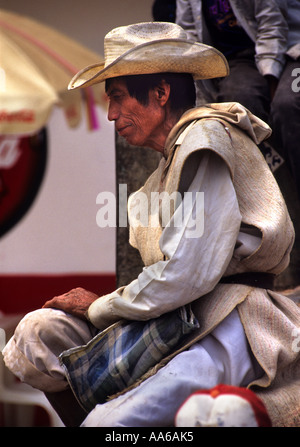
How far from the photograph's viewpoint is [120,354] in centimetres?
225

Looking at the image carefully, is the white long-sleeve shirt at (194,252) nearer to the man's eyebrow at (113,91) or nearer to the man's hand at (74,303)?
the man's hand at (74,303)

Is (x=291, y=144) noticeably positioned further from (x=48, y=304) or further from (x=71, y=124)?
(x=71, y=124)

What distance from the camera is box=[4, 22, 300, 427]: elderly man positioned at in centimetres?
217

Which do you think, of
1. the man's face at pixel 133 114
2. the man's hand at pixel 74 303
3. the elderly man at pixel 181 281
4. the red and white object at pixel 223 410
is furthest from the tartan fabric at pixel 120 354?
the man's face at pixel 133 114

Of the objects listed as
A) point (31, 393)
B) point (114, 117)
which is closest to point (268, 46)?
point (114, 117)

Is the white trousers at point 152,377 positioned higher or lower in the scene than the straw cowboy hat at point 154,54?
lower

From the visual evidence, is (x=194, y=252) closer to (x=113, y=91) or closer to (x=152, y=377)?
(x=152, y=377)

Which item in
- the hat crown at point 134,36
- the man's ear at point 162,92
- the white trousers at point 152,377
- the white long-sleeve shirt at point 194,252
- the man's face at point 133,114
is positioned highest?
the hat crown at point 134,36

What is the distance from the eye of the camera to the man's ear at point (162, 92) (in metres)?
2.51

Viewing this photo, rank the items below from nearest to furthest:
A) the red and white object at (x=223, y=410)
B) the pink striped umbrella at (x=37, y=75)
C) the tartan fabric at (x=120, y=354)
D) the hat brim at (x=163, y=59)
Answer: the red and white object at (x=223, y=410) < the tartan fabric at (x=120, y=354) < the hat brim at (x=163, y=59) < the pink striped umbrella at (x=37, y=75)

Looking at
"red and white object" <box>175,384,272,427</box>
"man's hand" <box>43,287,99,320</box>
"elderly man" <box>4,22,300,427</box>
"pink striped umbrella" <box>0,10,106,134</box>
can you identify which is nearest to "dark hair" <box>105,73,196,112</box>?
"elderly man" <box>4,22,300,427</box>

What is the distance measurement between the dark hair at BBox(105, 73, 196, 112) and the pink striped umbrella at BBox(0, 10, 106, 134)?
2370 mm

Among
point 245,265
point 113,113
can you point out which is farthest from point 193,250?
point 113,113

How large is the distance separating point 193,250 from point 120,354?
0.43m
